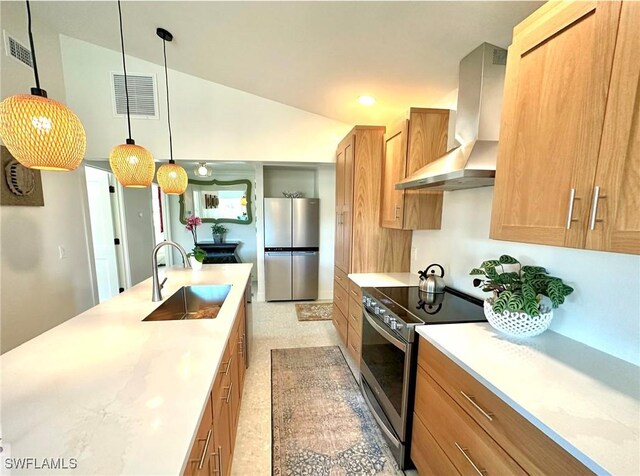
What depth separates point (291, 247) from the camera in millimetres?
4328

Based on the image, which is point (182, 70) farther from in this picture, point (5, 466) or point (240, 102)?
point (5, 466)

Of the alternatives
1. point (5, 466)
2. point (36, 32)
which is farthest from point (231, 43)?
point (5, 466)

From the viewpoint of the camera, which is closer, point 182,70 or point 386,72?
point 386,72

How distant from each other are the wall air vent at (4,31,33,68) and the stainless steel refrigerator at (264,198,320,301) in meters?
2.73

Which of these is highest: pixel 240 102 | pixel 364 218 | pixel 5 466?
pixel 240 102

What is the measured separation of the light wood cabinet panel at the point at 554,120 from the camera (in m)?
0.87

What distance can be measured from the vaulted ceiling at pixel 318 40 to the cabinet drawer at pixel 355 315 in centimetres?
195

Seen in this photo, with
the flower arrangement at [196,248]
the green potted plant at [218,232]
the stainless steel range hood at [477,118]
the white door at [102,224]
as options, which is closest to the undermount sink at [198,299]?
the flower arrangement at [196,248]

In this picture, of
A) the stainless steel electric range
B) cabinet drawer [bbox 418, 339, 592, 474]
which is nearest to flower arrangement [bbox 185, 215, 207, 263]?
the stainless steel electric range

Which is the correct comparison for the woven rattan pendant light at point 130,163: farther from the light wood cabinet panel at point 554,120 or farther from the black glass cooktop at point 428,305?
the light wood cabinet panel at point 554,120

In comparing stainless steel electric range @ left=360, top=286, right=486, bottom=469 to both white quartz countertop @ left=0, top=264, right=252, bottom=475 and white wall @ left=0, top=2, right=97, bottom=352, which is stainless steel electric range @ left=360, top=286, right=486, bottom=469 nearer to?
white quartz countertop @ left=0, top=264, right=252, bottom=475

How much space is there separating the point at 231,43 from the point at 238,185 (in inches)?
141

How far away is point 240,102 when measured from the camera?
331cm

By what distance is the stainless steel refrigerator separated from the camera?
13.8 ft
